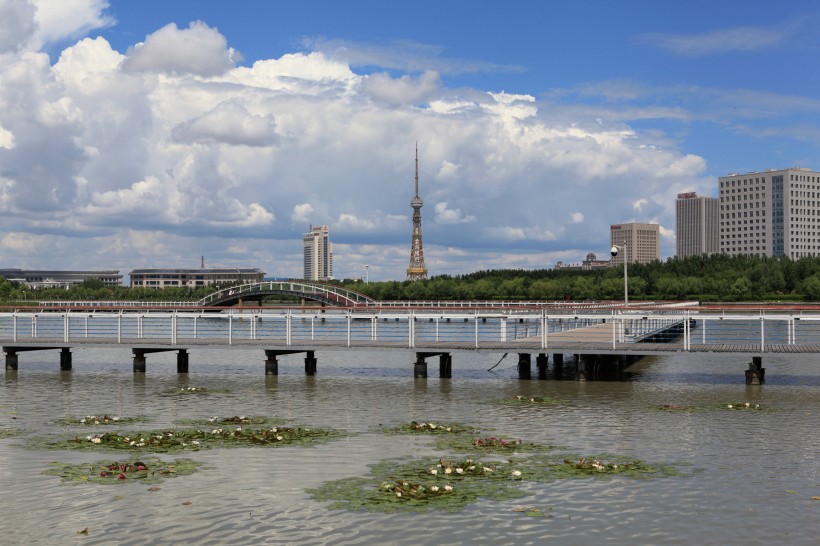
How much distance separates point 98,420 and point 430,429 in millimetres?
9600

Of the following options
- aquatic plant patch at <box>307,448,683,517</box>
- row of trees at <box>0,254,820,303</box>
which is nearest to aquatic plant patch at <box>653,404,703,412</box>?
aquatic plant patch at <box>307,448,683,517</box>

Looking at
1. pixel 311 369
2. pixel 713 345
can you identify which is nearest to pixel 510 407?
pixel 713 345

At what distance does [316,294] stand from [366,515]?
132m

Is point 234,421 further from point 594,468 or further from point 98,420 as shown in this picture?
point 594,468

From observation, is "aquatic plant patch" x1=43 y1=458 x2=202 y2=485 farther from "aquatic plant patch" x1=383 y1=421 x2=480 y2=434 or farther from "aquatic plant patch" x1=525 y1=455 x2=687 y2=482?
"aquatic plant patch" x1=525 y1=455 x2=687 y2=482

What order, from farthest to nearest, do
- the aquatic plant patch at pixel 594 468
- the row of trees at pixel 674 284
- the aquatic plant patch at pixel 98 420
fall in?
the row of trees at pixel 674 284 < the aquatic plant patch at pixel 98 420 < the aquatic plant patch at pixel 594 468

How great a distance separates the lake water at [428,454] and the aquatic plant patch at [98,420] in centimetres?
49

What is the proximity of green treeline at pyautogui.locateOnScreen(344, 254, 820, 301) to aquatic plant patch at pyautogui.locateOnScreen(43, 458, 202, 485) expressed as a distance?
391ft

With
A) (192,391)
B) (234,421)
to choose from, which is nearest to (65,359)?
(192,391)

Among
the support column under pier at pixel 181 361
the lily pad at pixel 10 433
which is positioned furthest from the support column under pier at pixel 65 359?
the lily pad at pixel 10 433

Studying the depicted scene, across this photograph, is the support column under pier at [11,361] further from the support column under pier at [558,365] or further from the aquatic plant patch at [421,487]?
the aquatic plant patch at [421,487]

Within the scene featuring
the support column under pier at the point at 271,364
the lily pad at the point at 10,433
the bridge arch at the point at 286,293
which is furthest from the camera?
the bridge arch at the point at 286,293

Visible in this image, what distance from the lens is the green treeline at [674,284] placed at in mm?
146875

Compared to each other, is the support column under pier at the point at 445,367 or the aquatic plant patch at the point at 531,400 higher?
the support column under pier at the point at 445,367
